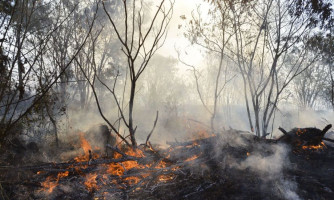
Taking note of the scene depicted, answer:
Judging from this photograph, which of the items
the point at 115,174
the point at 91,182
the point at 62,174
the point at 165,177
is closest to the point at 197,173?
the point at 165,177

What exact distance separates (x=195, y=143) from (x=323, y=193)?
263cm

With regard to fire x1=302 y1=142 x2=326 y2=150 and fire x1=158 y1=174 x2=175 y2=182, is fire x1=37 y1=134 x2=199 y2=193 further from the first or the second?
fire x1=302 y1=142 x2=326 y2=150

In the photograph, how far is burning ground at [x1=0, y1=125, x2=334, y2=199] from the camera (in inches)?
142

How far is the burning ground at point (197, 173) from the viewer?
3.62 metres

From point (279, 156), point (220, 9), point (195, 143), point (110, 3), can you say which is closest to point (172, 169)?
point (195, 143)

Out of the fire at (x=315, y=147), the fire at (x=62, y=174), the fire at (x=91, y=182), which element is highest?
the fire at (x=315, y=147)

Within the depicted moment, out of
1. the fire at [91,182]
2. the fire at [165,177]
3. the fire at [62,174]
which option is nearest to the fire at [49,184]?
the fire at [62,174]

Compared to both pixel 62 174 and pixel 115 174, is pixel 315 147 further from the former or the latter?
pixel 62 174

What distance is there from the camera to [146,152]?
4.74 m

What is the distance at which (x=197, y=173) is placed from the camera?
430 cm

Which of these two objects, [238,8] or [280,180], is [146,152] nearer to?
[280,180]

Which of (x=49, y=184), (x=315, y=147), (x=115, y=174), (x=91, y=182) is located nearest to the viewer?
(x=49, y=184)

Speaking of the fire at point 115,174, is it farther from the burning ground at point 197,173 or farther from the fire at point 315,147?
the fire at point 315,147

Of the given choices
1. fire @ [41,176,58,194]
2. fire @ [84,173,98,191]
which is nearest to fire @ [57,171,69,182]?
fire @ [41,176,58,194]
